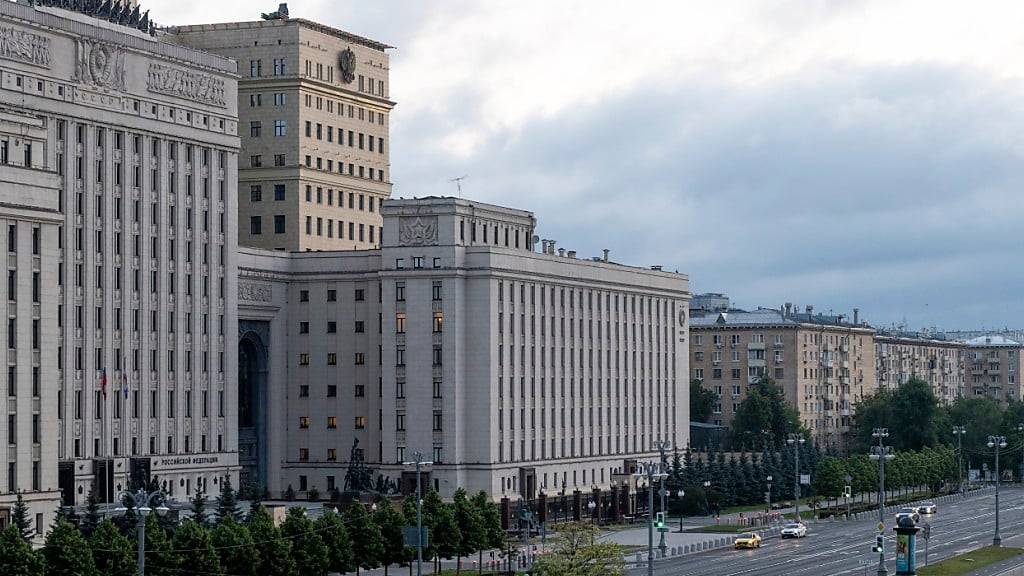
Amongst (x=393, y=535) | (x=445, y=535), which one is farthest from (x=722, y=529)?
(x=393, y=535)

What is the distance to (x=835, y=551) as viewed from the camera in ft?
478

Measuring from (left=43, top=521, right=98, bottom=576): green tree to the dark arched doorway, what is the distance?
230 feet

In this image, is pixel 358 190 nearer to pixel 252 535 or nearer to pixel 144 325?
pixel 144 325

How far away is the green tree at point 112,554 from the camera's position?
100125mm

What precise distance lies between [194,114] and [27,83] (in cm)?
2018

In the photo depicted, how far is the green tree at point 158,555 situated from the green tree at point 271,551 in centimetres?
713

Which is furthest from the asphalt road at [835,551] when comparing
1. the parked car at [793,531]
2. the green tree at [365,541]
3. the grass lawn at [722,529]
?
the green tree at [365,541]

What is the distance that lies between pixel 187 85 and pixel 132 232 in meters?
12.4

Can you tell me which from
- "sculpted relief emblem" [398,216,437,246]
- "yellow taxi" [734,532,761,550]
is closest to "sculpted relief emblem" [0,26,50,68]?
"sculpted relief emblem" [398,216,437,246]

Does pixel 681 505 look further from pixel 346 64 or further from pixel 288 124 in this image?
pixel 346 64

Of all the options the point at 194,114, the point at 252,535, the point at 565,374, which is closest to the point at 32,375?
the point at 252,535

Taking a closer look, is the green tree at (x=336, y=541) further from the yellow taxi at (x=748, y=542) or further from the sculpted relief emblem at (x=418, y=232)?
the sculpted relief emblem at (x=418, y=232)

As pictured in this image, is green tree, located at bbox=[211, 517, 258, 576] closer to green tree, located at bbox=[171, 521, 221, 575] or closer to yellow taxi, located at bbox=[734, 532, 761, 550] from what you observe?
green tree, located at bbox=[171, 521, 221, 575]

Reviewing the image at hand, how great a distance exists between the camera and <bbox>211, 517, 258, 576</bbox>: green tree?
109375 millimetres
